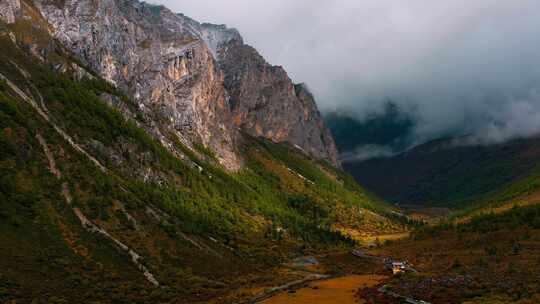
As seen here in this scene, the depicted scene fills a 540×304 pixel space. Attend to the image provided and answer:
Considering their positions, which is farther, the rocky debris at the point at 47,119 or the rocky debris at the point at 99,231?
the rocky debris at the point at 47,119

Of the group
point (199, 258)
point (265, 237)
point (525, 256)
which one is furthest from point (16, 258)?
point (265, 237)

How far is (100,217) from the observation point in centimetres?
10894

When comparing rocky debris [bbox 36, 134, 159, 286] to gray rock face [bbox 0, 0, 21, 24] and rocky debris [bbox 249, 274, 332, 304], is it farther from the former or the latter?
gray rock face [bbox 0, 0, 21, 24]

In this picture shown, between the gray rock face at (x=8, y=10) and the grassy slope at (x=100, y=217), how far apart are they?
3.91m

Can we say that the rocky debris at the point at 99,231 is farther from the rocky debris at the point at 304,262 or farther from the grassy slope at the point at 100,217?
the rocky debris at the point at 304,262

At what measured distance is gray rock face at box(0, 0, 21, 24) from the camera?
185 m

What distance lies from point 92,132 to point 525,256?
13088 centimetres

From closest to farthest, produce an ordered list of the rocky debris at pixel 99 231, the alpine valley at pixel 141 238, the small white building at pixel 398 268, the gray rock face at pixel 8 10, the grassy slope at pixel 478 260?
the grassy slope at pixel 478 260 → the alpine valley at pixel 141 238 → the rocky debris at pixel 99 231 → the small white building at pixel 398 268 → the gray rock face at pixel 8 10

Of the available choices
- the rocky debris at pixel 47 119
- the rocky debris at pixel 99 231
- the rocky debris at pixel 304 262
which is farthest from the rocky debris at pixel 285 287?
the rocky debris at pixel 47 119

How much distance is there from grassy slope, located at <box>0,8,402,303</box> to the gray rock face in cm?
391

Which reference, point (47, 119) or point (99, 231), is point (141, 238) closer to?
point (99, 231)

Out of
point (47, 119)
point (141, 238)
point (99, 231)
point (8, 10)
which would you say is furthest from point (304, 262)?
point (8, 10)

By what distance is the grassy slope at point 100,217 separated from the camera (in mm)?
83188

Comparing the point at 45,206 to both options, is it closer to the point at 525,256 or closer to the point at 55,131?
the point at 55,131
